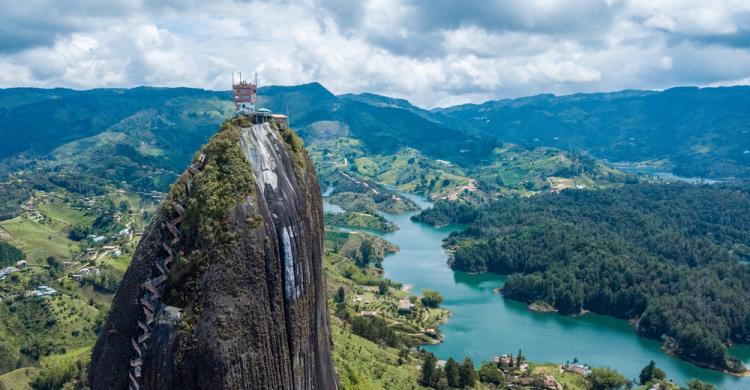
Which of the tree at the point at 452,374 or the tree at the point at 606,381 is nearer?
the tree at the point at 452,374

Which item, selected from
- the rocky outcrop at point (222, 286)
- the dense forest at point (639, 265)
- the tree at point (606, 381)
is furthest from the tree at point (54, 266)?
the tree at point (606, 381)

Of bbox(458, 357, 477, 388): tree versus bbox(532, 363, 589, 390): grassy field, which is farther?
bbox(532, 363, 589, 390): grassy field

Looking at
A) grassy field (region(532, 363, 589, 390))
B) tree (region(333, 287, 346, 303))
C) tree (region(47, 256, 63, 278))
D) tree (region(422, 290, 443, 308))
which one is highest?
tree (region(47, 256, 63, 278))

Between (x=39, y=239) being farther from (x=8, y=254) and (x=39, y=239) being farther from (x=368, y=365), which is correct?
(x=368, y=365)

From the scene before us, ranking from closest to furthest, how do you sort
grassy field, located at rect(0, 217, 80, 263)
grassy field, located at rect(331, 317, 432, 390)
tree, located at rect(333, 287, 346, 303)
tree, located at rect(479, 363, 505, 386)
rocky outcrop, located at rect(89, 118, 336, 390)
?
rocky outcrop, located at rect(89, 118, 336, 390)
grassy field, located at rect(331, 317, 432, 390)
tree, located at rect(479, 363, 505, 386)
tree, located at rect(333, 287, 346, 303)
grassy field, located at rect(0, 217, 80, 263)

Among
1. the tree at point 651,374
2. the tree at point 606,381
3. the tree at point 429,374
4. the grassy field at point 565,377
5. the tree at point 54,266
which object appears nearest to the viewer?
the tree at point 429,374

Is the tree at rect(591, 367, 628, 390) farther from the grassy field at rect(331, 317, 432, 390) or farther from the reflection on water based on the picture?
the grassy field at rect(331, 317, 432, 390)

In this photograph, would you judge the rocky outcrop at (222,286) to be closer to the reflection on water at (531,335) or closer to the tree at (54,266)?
the reflection on water at (531,335)

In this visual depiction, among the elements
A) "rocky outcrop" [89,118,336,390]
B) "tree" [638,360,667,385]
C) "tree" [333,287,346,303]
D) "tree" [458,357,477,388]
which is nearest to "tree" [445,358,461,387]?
"tree" [458,357,477,388]
